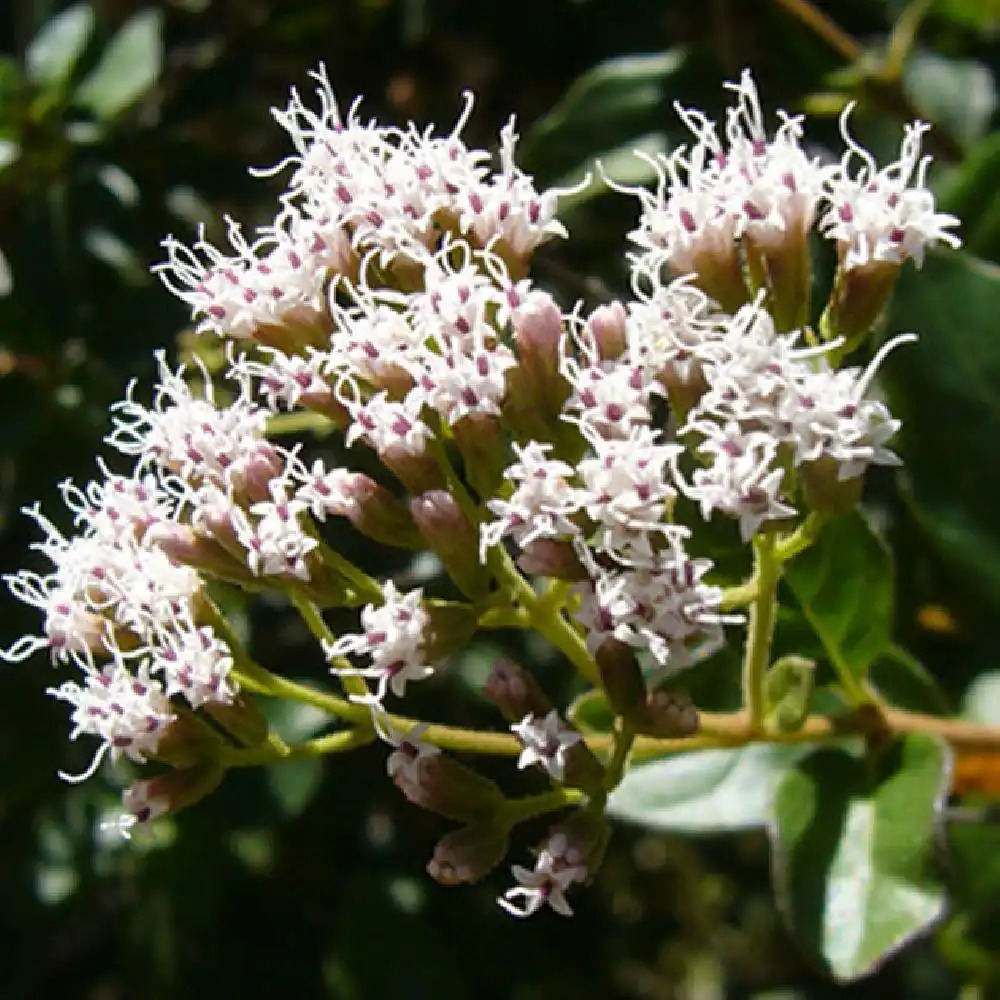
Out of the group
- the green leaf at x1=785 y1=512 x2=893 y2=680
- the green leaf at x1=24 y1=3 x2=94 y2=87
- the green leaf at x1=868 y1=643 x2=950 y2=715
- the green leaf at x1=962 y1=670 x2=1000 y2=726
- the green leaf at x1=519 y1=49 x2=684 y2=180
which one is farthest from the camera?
the green leaf at x1=24 y1=3 x2=94 y2=87

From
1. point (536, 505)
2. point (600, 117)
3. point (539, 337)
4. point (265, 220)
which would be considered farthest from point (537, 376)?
point (265, 220)

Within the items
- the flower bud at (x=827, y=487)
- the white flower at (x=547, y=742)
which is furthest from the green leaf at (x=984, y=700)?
the white flower at (x=547, y=742)

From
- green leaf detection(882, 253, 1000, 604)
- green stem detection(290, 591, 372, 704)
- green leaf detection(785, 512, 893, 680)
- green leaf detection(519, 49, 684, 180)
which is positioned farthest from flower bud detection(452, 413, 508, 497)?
green leaf detection(519, 49, 684, 180)

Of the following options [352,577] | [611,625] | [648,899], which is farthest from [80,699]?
[648,899]

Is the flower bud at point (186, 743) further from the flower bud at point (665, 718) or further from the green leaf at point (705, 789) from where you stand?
the green leaf at point (705, 789)

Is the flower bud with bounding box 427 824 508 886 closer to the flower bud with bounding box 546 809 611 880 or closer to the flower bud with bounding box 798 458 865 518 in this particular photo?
the flower bud with bounding box 546 809 611 880

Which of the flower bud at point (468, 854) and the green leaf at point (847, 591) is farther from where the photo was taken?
the green leaf at point (847, 591)
